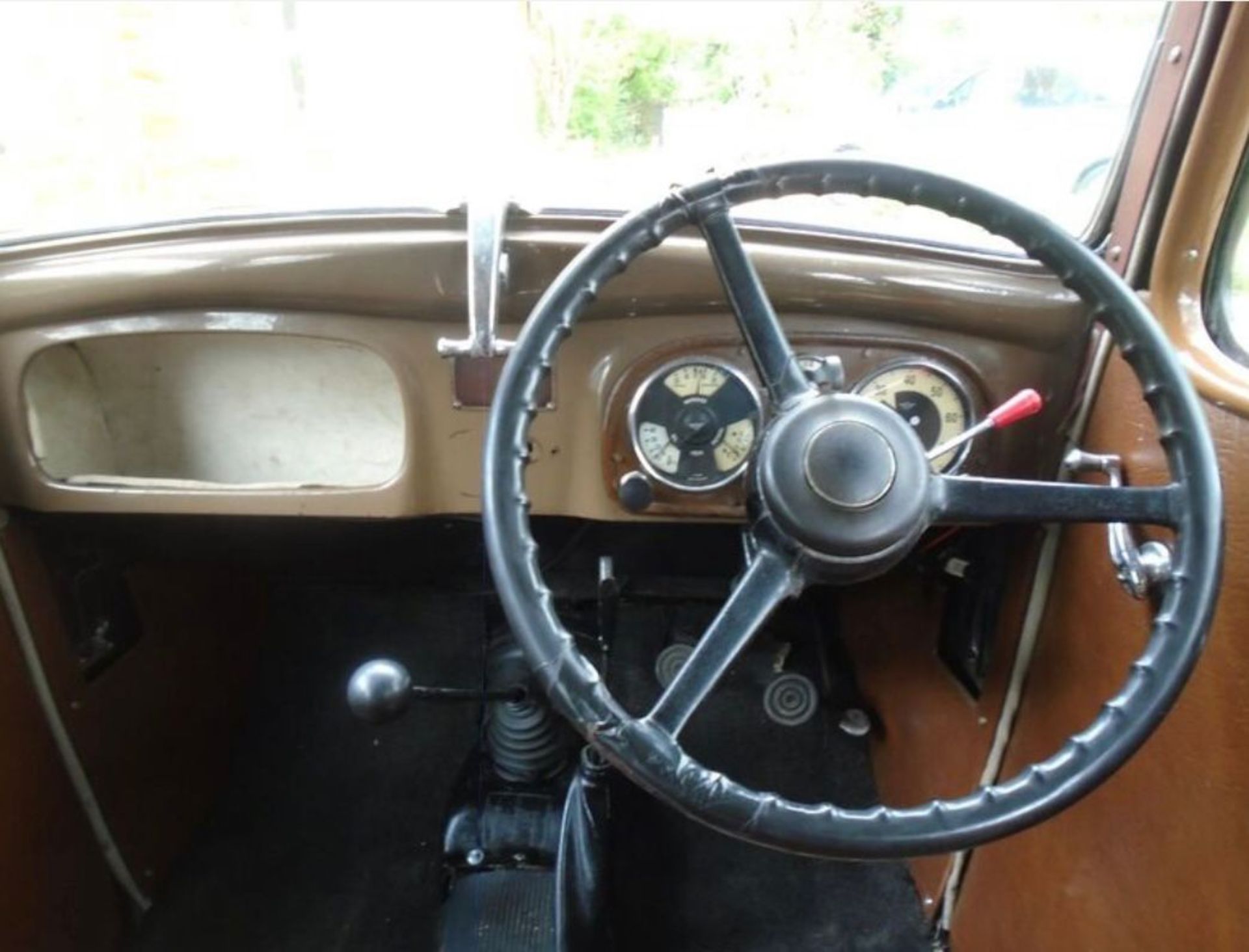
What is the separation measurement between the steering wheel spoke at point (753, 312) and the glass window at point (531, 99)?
37 cm

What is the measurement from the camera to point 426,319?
129 centimetres

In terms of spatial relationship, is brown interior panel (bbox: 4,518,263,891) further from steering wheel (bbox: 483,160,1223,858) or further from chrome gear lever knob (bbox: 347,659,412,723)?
steering wheel (bbox: 483,160,1223,858)

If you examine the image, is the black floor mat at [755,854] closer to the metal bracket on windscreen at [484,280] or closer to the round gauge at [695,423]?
the round gauge at [695,423]

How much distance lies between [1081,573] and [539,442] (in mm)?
770

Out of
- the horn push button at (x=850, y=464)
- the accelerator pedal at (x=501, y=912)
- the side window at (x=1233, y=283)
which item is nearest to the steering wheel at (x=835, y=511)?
the horn push button at (x=850, y=464)

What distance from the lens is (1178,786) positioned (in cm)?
112

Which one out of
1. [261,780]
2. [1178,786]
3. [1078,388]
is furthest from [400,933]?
[1078,388]

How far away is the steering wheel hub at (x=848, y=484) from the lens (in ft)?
3.06

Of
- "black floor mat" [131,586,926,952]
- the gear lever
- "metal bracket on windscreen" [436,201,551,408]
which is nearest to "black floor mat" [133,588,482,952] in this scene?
"black floor mat" [131,586,926,952]

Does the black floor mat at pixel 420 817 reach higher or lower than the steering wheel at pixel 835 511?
lower

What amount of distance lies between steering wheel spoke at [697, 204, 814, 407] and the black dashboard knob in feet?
0.83

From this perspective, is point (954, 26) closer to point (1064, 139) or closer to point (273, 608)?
point (1064, 139)

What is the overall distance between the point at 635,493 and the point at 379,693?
0.43 meters

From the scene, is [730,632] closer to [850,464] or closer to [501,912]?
[850,464]
